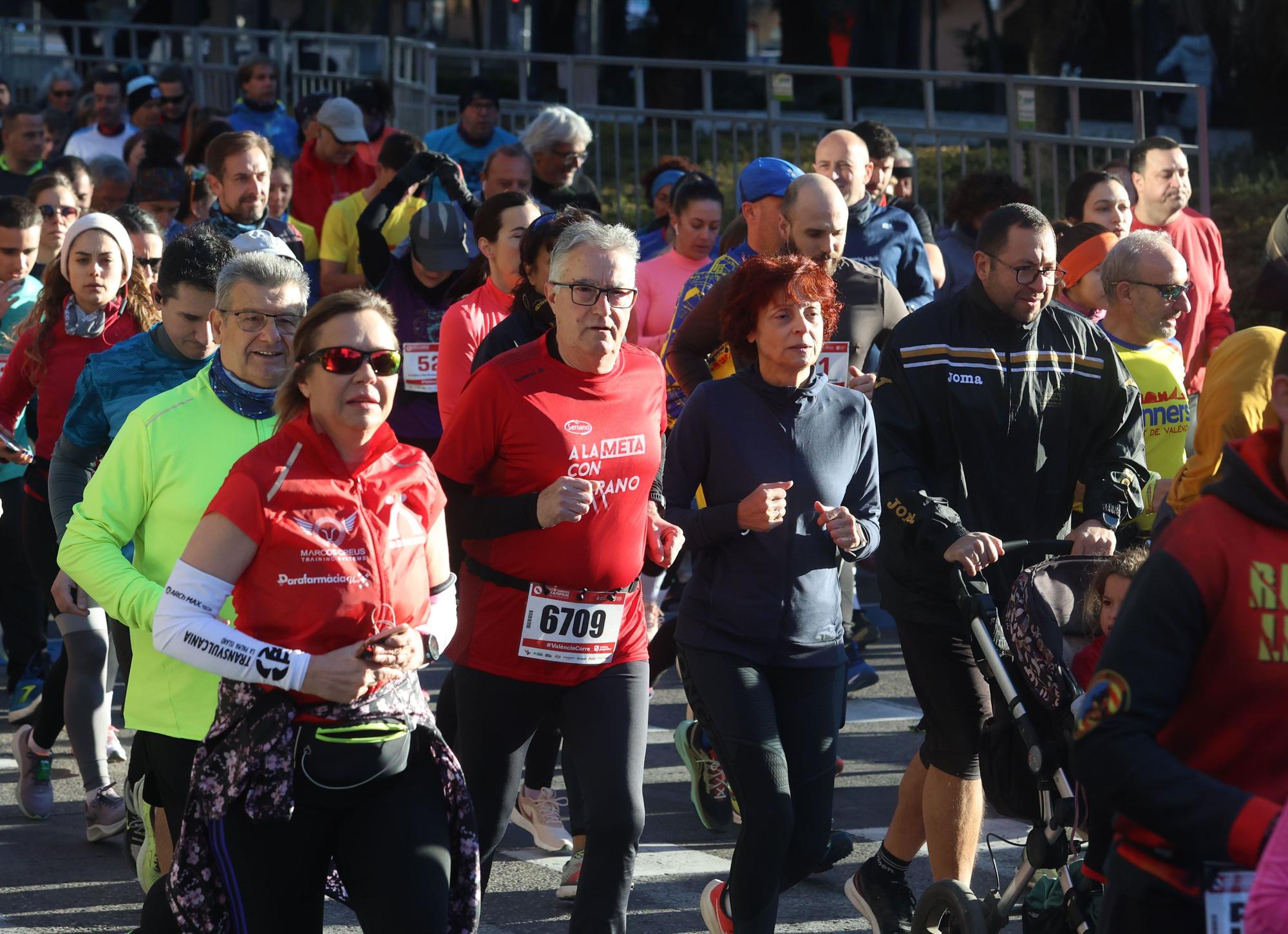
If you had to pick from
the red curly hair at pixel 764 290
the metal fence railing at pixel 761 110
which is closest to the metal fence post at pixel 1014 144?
the metal fence railing at pixel 761 110

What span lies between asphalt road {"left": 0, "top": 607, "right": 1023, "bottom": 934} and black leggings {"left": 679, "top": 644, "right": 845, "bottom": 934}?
0.71 meters

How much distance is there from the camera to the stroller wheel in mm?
4781

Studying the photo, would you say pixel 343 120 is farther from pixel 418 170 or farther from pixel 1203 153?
pixel 1203 153

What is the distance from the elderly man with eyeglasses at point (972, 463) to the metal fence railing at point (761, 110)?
183 inches

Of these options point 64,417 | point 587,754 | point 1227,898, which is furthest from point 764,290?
point 1227,898

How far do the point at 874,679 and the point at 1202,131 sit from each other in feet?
16.9

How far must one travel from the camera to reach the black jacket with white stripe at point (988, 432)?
17.0 feet

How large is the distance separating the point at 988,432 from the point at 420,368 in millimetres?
3268

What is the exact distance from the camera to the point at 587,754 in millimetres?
4617

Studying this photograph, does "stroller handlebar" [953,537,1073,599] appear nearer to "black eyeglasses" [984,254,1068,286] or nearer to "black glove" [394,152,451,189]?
"black eyeglasses" [984,254,1068,286]

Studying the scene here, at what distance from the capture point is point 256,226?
319 inches

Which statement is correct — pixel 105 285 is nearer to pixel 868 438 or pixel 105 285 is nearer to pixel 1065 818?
pixel 868 438

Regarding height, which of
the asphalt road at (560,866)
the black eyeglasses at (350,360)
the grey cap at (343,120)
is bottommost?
the asphalt road at (560,866)

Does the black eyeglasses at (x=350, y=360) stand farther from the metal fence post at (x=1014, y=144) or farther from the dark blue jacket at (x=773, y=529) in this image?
the metal fence post at (x=1014, y=144)
